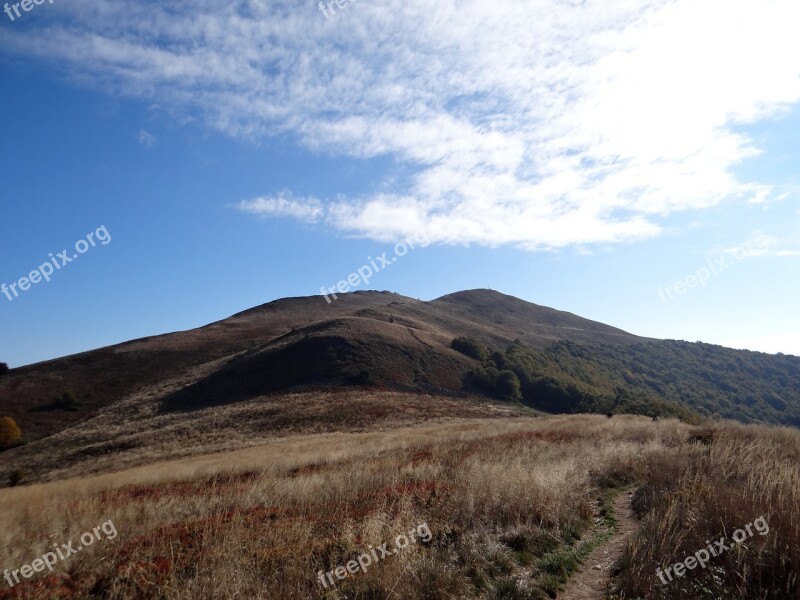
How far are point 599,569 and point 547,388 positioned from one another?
58.6 m

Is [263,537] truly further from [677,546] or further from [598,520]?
[598,520]

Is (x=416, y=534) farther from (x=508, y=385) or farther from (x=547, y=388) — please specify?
(x=547, y=388)

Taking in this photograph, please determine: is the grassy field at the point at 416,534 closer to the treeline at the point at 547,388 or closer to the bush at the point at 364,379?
the bush at the point at 364,379

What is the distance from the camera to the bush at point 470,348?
69438 mm

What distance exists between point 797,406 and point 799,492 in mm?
81761

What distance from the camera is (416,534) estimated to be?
6.29 metres

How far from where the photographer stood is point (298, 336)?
70.7 metres

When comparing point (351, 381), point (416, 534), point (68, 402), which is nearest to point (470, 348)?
point (351, 381)

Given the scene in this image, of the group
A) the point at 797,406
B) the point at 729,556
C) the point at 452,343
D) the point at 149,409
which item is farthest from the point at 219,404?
the point at 797,406

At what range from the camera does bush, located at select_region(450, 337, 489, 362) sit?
69.4 meters

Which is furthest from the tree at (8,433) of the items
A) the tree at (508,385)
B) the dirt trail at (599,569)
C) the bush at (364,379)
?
the dirt trail at (599,569)

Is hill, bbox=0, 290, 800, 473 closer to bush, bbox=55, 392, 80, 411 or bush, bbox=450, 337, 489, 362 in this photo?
bush, bbox=55, 392, 80, 411

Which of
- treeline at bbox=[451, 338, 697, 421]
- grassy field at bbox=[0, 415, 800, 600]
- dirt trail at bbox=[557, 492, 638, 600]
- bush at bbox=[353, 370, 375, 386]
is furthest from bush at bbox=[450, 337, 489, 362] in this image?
dirt trail at bbox=[557, 492, 638, 600]

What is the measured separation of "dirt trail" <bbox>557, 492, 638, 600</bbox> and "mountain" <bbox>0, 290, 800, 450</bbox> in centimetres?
4515
